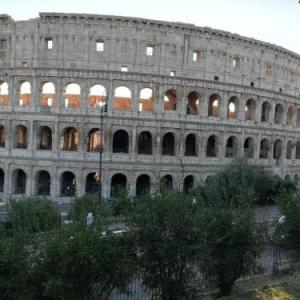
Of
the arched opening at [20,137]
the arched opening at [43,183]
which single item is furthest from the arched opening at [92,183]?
the arched opening at [20,137]

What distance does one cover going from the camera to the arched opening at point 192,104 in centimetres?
3775

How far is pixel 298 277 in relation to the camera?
46.6 ft

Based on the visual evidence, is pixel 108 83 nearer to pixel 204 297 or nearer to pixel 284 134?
pixel 284 134

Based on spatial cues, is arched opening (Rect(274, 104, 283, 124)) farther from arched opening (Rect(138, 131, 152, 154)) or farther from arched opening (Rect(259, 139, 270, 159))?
arched opening (Rect(138, 131, 152, 154))

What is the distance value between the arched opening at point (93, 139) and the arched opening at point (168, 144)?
5877 millimetres

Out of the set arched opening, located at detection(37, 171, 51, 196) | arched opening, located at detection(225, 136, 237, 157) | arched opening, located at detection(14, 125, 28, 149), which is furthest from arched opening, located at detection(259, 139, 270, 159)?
arched opening, located at detection(14, 125, 28, 149)

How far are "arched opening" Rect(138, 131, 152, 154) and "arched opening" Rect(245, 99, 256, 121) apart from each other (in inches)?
387

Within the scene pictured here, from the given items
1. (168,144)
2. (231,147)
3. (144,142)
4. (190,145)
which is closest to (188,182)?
(190,145)

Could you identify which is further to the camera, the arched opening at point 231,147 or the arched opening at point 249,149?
the arched opening at point 249,149

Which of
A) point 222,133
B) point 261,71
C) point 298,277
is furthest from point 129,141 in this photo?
point 298,277

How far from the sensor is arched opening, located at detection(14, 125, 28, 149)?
35.4m

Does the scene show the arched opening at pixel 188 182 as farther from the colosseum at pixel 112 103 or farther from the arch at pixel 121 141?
the arch at pixel 121 141

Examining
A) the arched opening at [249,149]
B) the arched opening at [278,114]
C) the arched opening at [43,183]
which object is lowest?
the arched opening at [43,183]

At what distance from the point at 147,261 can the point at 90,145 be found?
26087 millimetres
